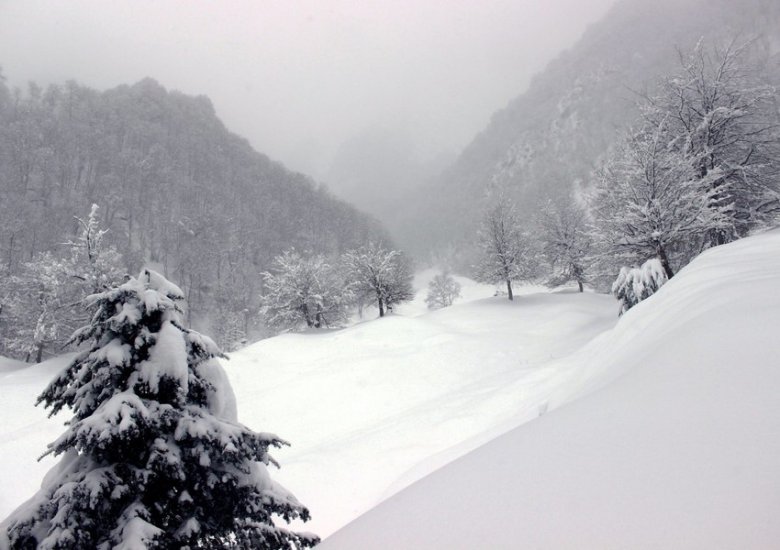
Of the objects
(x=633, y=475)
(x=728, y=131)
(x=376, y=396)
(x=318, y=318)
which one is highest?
(x=728, y=131)

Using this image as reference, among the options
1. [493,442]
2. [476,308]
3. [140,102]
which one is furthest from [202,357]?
[140,102]

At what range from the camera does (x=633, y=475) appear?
1503 mm

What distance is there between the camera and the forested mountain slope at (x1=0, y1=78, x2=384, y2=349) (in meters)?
50.7

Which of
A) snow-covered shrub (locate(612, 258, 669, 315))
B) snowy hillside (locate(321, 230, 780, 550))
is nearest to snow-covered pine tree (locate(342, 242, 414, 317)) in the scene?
snow-covered shrub (locate(612, 258, 669, 315))

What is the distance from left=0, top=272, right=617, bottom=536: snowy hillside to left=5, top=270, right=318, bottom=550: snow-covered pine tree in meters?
3.58

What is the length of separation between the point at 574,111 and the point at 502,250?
100119 mm

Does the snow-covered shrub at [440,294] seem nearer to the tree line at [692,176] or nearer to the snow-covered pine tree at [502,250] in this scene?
the snow-covered pine tree at [502,250]

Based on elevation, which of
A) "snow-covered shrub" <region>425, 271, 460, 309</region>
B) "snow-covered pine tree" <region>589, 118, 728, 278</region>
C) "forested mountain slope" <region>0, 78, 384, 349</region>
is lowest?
"snow-covered shrub" <region>425, 271, 460, 309</region>

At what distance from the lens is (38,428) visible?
468 inches

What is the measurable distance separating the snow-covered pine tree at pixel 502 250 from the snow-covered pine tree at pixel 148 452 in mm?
28146

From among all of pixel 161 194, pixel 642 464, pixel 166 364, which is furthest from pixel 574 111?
pixel 642 464

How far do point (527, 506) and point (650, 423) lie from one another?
868 mm

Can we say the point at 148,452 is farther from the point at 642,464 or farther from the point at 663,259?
the point at 663,259

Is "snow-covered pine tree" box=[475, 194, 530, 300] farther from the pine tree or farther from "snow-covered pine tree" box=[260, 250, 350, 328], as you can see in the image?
the pine tree
